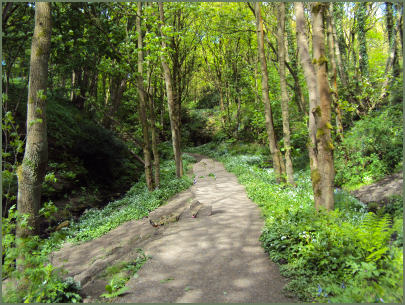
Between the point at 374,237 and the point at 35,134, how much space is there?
5915mm

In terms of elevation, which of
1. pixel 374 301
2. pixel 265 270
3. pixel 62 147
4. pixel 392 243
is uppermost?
pixel 62 147

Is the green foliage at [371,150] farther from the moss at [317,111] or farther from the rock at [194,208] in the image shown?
the rock at [194,208]

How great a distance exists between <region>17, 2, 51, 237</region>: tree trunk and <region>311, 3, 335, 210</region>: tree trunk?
199 inches

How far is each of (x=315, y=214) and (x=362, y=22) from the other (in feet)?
52.8

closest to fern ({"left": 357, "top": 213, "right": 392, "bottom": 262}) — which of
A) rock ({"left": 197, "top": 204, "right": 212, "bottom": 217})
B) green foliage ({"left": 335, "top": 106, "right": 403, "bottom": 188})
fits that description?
rock ({"left": 197, "top": 204, "right": 212, "bottom": 217})

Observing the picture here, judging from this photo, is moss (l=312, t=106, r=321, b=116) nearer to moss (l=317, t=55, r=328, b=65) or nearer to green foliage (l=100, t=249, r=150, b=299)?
moss (l=317, t=55, r=328, b=65)

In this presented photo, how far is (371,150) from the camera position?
36.1ft

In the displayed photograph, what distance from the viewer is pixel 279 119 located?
Answer: 21297 mm

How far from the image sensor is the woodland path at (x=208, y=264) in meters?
4.14

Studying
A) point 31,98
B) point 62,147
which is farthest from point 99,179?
point 31,98

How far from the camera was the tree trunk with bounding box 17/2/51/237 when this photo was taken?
4.84m

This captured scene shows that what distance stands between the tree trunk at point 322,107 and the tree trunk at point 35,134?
5.06 m

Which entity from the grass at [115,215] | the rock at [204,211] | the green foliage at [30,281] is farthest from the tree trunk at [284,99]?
the green foliage at [30,281]

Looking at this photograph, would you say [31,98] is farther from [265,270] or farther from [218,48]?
[218,48]
